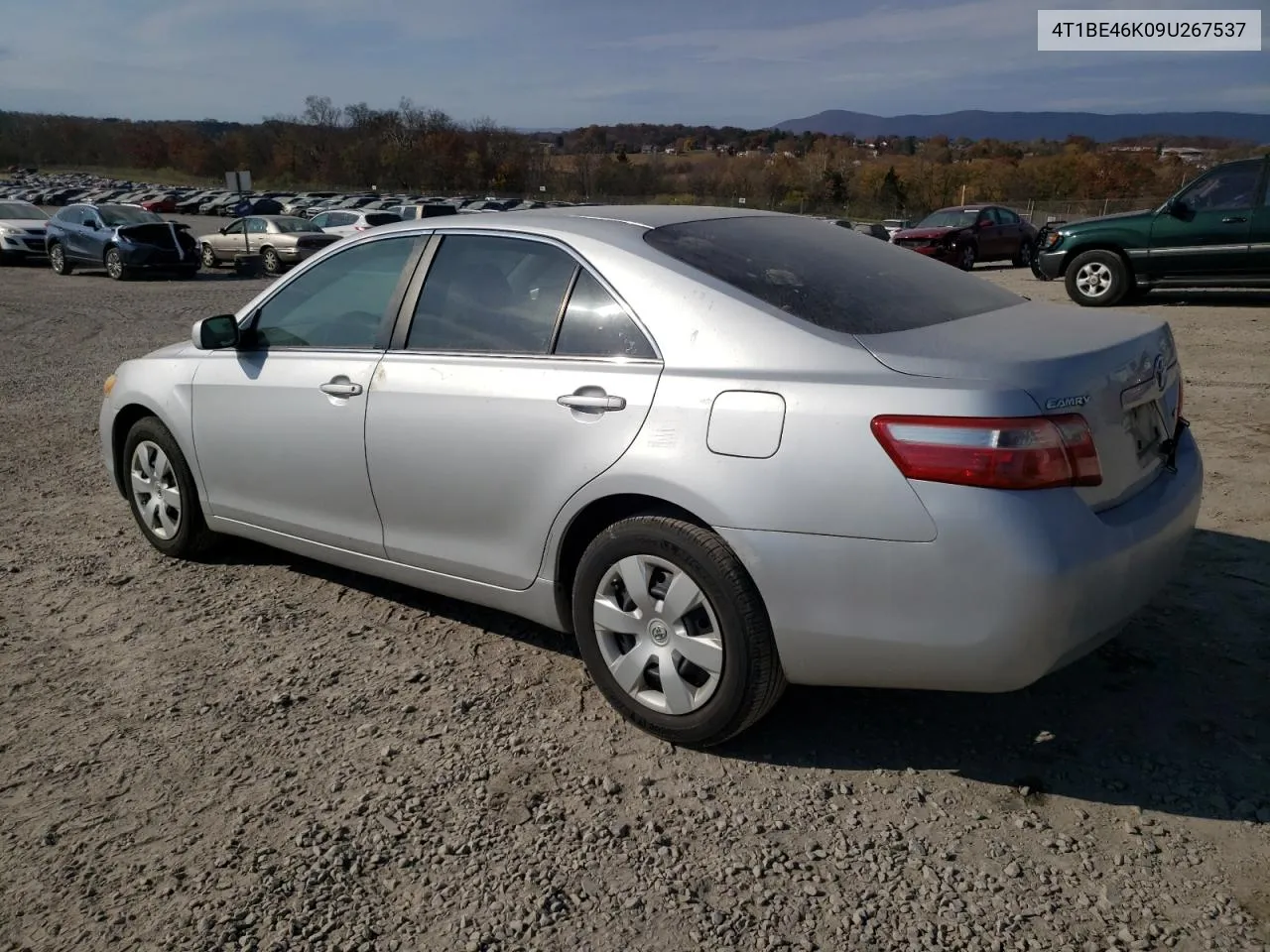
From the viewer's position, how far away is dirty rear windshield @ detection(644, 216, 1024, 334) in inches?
121

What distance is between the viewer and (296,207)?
44.9 metres

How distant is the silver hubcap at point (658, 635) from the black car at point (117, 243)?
2218cm

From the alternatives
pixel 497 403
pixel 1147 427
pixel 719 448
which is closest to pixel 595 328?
pixel 497 403

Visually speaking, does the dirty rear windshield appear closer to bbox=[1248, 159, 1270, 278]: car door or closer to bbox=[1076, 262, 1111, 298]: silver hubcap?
bbox=[1248, 159, 1270, 278]: car door

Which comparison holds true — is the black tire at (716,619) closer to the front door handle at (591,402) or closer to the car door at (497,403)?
the car door at (497,403)

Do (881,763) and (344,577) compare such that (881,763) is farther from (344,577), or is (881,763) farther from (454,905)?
(344,577)

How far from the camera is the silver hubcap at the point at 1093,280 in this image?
42.6 ft

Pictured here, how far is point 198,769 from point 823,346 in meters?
2.27

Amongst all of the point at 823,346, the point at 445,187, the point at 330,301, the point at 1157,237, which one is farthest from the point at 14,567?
the point at 445,187

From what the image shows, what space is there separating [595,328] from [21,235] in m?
26.3

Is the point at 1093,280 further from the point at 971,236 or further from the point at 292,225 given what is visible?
the point at 292,225

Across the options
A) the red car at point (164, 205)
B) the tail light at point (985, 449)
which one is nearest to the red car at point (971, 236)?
the tail light at point (985, 449)

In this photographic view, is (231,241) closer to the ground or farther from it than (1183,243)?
closer to the ground

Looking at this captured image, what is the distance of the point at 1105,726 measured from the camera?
3.22 m
